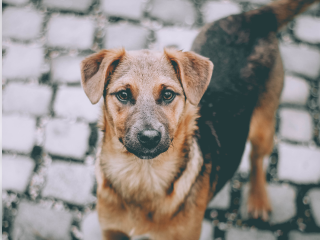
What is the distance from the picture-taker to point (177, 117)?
85.5 inches

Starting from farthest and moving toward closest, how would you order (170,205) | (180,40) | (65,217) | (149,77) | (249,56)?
(180,40)
(65,217)
(249,56)
(170,205)
(149,77)

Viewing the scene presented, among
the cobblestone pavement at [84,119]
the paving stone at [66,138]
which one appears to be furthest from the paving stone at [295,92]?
the paving stone at [66,138]

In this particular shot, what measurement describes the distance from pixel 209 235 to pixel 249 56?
2.11 meters

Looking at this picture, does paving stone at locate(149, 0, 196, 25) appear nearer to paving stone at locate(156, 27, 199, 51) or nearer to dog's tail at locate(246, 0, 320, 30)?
paving stone at locate(156, 27, 199, 51)

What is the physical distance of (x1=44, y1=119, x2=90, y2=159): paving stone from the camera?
11.4ft

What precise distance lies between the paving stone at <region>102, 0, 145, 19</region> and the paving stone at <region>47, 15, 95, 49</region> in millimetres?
374

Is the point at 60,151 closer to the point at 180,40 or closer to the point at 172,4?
the point at 180,40

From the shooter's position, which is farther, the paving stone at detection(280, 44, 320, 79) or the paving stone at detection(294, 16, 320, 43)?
the paving stone at detection(294, 16, 320, 43)

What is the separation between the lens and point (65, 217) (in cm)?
317

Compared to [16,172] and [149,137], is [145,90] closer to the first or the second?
[149,137]

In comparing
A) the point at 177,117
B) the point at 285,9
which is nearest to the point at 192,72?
the point at 177,117

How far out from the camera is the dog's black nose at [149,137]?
6.25ft

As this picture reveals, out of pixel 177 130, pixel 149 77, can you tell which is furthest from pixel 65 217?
pixel 149 77

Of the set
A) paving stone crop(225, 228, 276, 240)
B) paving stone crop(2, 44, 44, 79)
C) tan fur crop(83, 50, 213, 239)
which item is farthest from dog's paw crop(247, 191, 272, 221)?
paving stone crop(2, 44, 44, 79)
